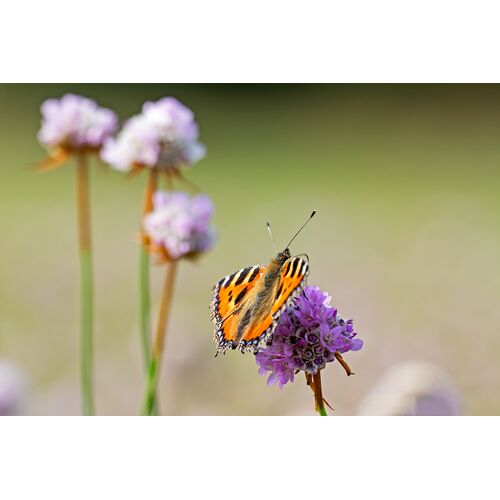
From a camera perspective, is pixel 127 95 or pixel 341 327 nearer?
pixel 341 327

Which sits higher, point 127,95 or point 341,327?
point 127,95

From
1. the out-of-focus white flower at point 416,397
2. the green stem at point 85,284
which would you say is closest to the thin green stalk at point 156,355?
the green stem at point 85,284

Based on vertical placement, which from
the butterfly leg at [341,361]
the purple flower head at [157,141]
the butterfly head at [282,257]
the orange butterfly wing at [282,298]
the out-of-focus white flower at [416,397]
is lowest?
the out-of-focus white flower at [416,397]

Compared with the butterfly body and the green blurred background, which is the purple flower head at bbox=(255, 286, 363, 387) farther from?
the green blurred background

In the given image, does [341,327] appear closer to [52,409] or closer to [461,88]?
[52,409]

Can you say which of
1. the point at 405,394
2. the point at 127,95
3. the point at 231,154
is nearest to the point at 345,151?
the point at 231,154

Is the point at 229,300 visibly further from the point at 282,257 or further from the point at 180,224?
the point at 180,224

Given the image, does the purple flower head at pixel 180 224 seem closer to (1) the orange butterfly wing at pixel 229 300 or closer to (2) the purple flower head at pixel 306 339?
(1) the orange butterfly wing at pixel 229 300
